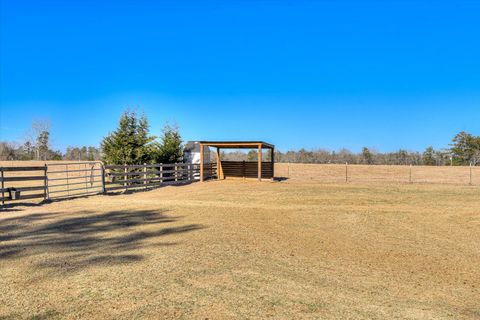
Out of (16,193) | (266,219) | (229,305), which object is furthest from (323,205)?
(16,193)

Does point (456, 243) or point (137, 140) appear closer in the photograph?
point (456, 243)

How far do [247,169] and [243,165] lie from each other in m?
0.40

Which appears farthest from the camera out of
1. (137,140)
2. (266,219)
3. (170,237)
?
(137,140)

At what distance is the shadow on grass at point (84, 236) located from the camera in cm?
574

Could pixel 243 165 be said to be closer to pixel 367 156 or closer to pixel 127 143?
pixel 127 143

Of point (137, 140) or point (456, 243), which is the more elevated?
point (137, 140)

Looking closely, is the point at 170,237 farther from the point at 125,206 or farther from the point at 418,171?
the point at 418,171

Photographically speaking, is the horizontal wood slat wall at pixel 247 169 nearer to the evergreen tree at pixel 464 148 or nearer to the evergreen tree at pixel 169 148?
the evergreen tree at pixel 169 148

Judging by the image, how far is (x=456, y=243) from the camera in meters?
7.46

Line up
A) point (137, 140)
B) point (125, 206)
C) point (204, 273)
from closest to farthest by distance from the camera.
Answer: point (204, 273) < point (125, 206) < point (137, 140)

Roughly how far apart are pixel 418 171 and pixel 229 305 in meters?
34.4

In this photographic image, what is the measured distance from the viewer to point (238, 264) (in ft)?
18.0

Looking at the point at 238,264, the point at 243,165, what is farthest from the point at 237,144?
the point at 238,264

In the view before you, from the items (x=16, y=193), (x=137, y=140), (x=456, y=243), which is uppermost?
(x=137, y=140)
